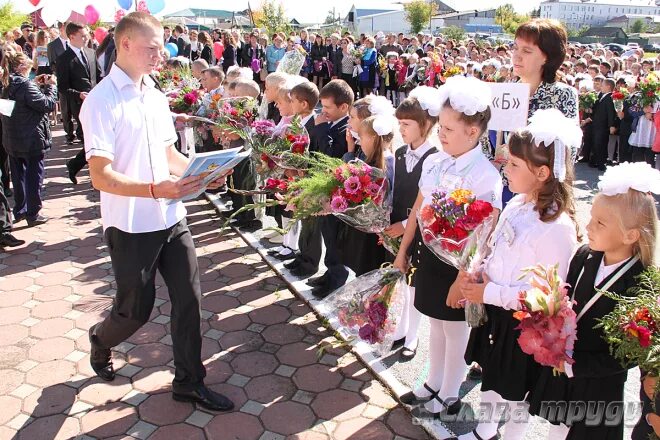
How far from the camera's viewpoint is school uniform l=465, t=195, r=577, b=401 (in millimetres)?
2631

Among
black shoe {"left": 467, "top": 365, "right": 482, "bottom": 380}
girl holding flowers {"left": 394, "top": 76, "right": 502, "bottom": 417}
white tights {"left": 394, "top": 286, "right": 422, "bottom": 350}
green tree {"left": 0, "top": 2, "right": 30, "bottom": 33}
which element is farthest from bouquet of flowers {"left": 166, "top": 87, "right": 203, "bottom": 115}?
green tree {"left": 0, "top": 2, "right": 30, "bottom": 33}

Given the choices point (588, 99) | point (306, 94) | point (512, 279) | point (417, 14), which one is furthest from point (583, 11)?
point (512, 279)

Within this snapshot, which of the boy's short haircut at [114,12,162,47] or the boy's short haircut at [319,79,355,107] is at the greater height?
the boy's short haircut at [114,12,162,47]

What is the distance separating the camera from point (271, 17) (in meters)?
36.9

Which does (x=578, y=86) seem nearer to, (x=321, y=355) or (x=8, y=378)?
(x=321, y=355)

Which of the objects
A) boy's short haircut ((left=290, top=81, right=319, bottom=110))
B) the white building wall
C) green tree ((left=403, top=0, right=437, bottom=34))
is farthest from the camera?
the white building wall

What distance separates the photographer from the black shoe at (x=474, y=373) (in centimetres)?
384

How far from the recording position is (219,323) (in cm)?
462

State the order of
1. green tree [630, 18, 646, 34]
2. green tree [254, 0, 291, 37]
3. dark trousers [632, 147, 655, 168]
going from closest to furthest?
dark trousers [632, 147, 655, 168] → green tree [254, 0, 291, 37] → green tree [630, 18, 646, 34]

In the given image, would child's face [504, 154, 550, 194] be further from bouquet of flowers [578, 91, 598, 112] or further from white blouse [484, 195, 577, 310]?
bouquet of flowers [578, 91, 598, 112]

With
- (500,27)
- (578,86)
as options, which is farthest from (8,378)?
(500,27)

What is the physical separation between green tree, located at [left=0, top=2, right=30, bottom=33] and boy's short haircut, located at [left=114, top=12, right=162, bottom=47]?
24957 mm

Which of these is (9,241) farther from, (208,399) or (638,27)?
(638,27)

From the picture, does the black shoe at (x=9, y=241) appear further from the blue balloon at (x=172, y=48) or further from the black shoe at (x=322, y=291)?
the blue balloon at (x=172, y=48)
